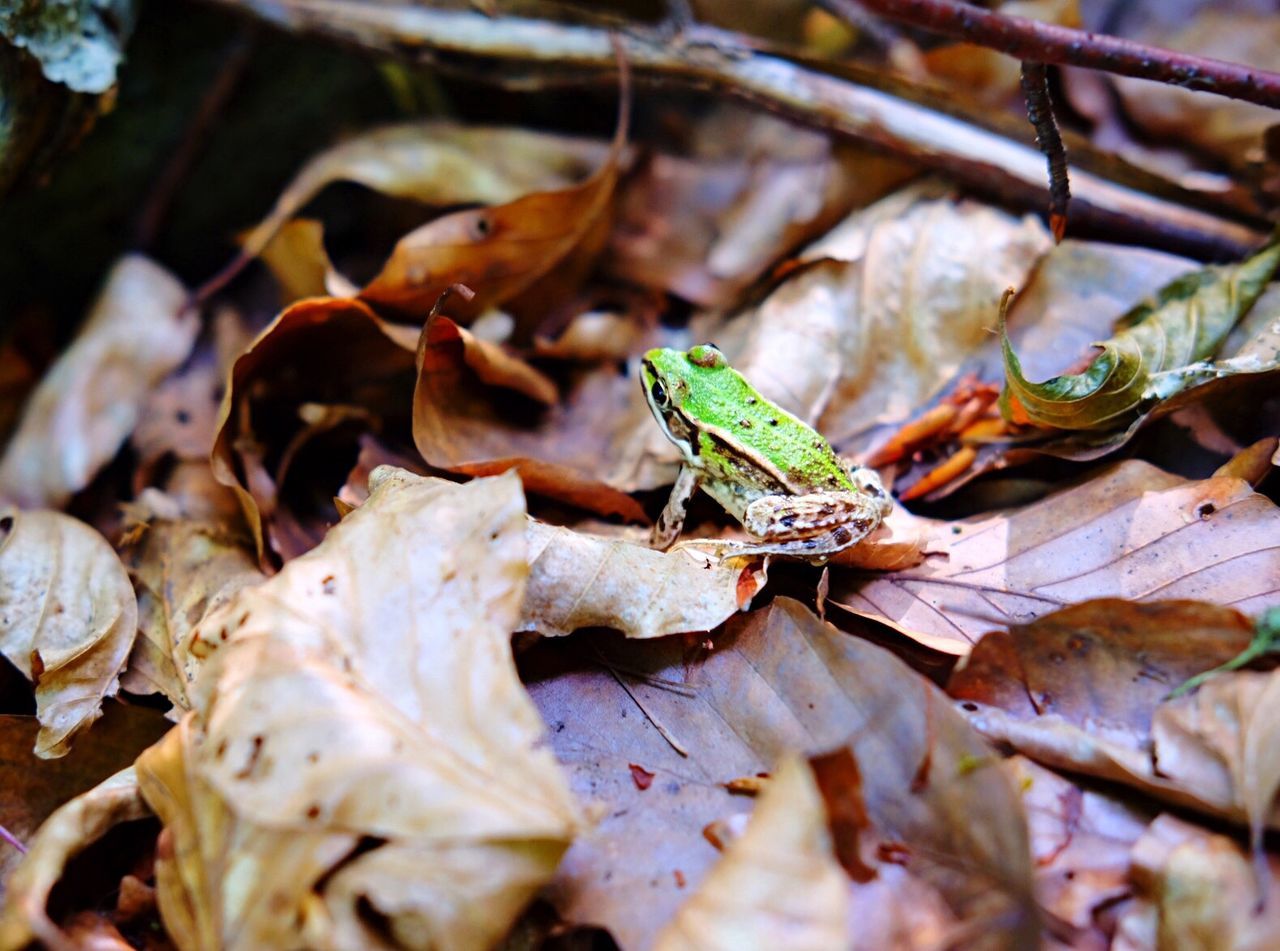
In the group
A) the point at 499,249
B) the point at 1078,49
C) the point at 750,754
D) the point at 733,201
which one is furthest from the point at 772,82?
the point at 750,754

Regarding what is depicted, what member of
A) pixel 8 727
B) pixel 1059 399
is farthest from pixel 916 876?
pixel 8 727

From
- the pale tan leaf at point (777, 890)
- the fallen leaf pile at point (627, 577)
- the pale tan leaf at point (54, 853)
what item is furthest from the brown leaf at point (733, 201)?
the pale tan leaf at point (54, 853)

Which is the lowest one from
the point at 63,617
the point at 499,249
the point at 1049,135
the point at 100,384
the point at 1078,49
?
the point at 63,617

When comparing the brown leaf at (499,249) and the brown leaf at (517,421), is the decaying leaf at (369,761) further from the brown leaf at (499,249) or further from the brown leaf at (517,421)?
the brown leaf at (499,249)

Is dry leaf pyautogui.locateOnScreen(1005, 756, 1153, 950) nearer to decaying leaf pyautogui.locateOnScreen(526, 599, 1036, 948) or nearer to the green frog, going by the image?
decaying leaf pyautogui.locateOnScreen(526, 599, 1036, 948)

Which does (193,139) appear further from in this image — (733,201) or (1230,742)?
(1230,742)
